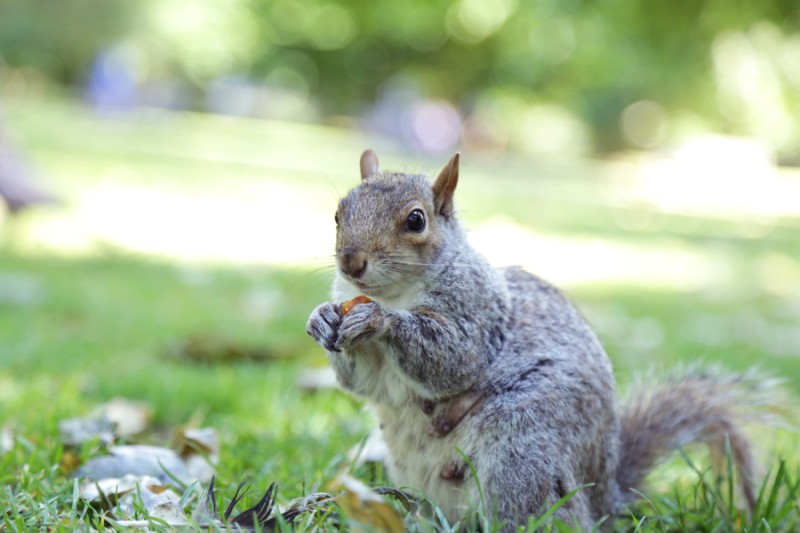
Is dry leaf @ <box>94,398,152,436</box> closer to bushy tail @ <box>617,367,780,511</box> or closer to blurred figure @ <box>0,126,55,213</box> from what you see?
bushy tail @ <box>617,367,780,511</box>

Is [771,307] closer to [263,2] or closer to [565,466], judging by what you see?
[565,466]

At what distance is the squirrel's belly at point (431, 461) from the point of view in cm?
156

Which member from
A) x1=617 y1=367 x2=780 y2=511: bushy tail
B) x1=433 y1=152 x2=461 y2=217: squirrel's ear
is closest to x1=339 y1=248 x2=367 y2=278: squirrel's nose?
x1=433 y1=152 x2=461 y2=217: squirrel's ear

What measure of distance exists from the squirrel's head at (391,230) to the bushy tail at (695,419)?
2.16 ft

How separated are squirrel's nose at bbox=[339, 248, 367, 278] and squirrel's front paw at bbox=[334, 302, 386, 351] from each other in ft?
0.26

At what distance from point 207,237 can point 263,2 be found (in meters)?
21.9

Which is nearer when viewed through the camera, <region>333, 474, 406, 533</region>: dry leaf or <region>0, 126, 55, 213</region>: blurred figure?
<region>333, 474, 406, 533</region>: dry leaf

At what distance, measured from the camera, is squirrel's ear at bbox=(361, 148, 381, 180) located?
182 centimetres

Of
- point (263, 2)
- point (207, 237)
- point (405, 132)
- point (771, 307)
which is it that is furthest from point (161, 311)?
point (405, 132)

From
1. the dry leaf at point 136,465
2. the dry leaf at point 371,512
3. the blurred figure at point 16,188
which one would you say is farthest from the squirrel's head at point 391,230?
the blurred figure at point 16,188

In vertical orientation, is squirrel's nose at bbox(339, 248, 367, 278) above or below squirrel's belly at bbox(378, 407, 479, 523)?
above

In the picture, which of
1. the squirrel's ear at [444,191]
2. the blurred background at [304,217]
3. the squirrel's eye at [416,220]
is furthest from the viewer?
the blurred background at [304,217]

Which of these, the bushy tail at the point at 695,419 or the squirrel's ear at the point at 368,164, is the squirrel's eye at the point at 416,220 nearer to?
the squirrel's ear at the point at 368,164

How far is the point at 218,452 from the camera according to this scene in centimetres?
191
